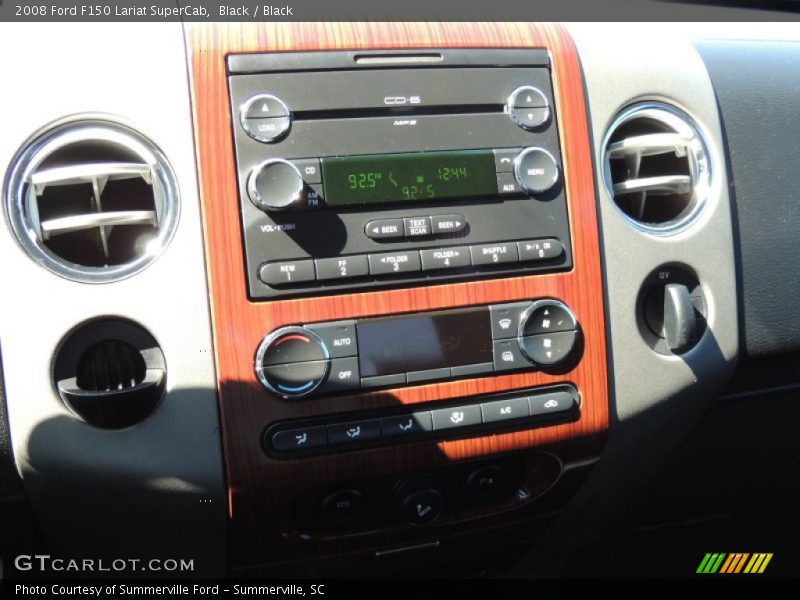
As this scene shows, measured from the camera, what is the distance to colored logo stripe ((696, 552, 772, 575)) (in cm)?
202

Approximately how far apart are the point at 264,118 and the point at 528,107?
49 cm

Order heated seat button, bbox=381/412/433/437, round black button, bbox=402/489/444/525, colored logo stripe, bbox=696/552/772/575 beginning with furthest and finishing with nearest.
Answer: colored logo stripe, bbox=696/552/772/575 < round black button, bbox=402/489/444/525 < heated seat button, bbox=381/412/433/437

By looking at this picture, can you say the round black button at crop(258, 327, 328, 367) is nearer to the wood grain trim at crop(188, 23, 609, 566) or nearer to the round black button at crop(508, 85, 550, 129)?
the wood grain trim at crop(188, 23, 609, 566)

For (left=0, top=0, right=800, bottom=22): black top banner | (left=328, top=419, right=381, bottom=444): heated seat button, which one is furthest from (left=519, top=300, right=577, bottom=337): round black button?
(left=0, top=0, right=800, bottom=22): black top banner

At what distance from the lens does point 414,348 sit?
4.13 feet

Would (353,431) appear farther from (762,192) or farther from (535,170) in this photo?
(762,192)

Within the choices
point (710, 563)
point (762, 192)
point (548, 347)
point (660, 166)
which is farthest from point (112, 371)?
point (710, 563)

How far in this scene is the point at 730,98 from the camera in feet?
5.17

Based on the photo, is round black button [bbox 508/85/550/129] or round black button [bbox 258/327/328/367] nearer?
round black button [bbox 258/327/328/367]

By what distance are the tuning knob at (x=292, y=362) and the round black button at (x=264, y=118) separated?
0.32 metres

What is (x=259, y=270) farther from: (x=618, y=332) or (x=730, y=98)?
(x=730, y=98)

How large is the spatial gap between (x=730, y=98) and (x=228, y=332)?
1.19 meters

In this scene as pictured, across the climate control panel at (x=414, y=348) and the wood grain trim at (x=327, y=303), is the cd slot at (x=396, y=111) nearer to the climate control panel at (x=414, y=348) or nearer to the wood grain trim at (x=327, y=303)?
the wood grain trim at (x=327, y=303)

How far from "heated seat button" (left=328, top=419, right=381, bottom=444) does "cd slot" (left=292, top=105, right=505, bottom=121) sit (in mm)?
527
